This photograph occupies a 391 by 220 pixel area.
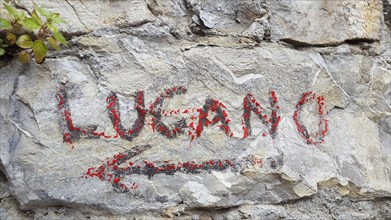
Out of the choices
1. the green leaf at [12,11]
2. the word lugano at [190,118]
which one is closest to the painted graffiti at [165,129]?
the word lugano at [190,118]

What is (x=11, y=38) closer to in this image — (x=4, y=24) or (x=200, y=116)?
(x=4, y=24)

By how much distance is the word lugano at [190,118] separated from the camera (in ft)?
3.78

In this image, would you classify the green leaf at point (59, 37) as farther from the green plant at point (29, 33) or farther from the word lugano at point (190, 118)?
the word lugano at point (190, 118)

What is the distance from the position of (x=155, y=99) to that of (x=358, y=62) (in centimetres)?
70

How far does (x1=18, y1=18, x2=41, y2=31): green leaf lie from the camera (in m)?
1.08

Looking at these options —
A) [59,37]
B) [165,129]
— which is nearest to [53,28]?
[59,37]

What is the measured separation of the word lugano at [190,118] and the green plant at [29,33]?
A: 0.38 ft

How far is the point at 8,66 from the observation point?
1.16m

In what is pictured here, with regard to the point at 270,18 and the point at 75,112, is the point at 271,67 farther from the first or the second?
the point at 75,112

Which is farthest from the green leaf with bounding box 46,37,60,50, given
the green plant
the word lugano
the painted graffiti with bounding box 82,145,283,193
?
the painted graffiti with bounding box 82,145,283,193

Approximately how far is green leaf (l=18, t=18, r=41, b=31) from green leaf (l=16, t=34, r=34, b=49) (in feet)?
0.12

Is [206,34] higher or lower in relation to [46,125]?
higher

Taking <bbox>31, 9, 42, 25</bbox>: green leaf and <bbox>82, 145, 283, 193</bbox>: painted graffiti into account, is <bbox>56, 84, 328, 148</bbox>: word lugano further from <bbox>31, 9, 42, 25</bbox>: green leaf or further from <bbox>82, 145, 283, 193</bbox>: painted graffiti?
<bbox>31, 9, 42, 25</bbox>: green leaf

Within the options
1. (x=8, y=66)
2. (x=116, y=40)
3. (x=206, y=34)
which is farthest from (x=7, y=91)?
(x=206, y=34)
